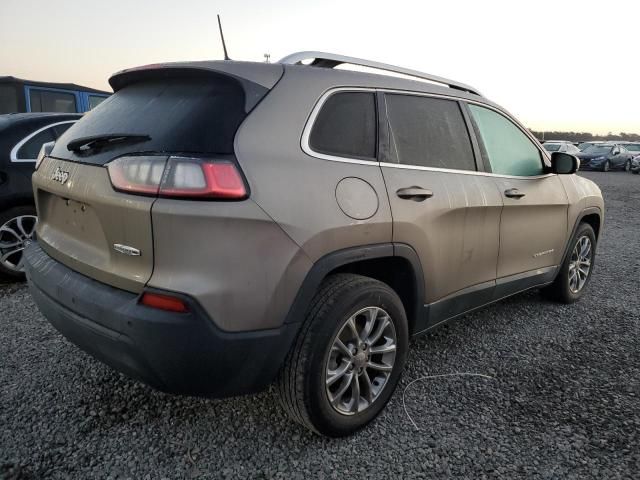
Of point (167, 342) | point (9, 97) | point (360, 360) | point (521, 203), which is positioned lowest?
point (360, 360)

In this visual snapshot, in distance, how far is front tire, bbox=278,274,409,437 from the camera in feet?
6.83

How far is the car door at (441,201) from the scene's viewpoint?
2465 mm

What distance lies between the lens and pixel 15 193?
438cm

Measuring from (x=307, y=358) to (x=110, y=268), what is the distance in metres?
0.88

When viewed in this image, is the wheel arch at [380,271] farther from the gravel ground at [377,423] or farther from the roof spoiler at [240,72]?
the roof spoiler at [240,72]

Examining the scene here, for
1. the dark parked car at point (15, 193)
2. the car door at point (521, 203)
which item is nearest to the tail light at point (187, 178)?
the car door at point (521, 203)

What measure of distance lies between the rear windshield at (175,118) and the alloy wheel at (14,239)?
2.55m

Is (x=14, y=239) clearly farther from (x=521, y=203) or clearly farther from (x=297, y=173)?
(x=521, y=203)

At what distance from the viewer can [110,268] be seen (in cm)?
197

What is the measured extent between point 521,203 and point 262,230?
7.11ft

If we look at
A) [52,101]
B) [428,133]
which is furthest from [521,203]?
[52,101]

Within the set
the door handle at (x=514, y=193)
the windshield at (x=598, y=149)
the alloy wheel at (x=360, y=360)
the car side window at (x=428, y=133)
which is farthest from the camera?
the windshield at (x=598, y=149)

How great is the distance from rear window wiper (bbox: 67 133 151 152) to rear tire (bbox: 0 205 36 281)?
8.64 feet

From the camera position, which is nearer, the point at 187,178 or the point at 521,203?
the point at 187,178
